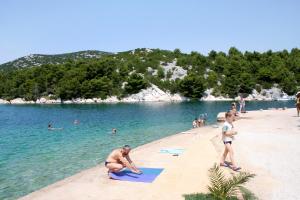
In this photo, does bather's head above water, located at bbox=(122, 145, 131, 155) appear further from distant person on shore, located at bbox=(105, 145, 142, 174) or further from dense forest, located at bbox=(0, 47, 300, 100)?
dense forest, located at bbox=(0, 47, 300, 100)

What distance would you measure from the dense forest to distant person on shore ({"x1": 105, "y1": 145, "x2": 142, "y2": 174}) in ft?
346

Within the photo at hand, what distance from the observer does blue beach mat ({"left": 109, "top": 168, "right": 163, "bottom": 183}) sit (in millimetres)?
12406

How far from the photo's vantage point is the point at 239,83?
125500mm

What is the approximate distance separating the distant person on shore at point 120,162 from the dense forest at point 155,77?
10550cm

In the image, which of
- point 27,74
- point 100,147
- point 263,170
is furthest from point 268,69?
point 263,170

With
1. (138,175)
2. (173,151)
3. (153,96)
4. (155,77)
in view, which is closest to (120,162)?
(138,175)

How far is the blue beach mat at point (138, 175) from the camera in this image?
1241 centimetres

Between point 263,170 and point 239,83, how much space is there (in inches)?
4587

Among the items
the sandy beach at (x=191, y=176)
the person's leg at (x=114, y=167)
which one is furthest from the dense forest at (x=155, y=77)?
the person's leg at (x=114, y=167)

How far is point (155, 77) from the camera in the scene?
133 metres

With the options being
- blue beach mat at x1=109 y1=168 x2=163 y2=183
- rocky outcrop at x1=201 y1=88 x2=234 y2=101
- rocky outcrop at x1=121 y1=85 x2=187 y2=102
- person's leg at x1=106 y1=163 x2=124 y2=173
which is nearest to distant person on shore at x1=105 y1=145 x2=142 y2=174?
person's leg at x1=106 y1=163 x2=124 y2=173

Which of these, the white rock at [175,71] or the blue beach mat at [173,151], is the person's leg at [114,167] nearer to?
the blue beach mat at [173,151]

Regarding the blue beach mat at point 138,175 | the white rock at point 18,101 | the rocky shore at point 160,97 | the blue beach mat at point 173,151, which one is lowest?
the blue beach mat at point 138,175

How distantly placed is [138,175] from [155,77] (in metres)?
121
